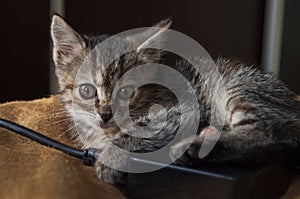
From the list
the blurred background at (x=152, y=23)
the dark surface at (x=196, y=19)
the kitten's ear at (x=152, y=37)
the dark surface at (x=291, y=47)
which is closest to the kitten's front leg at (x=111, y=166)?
the kitten's ear at (x=152, y=37)

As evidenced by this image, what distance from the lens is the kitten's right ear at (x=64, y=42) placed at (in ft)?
4.75

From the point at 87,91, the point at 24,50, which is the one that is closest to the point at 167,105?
the point at 87,91

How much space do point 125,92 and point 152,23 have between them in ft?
3.65

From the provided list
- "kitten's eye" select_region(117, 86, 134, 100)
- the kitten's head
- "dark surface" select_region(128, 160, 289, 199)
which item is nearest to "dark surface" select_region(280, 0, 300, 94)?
the kitten's head

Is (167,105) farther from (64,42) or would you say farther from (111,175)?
(64,42)

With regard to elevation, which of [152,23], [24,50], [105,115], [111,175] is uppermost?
[152,23]

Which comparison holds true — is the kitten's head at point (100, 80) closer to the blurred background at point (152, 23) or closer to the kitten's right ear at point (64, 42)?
the kitten's right ear at point (64, 42)

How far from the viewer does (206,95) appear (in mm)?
1363

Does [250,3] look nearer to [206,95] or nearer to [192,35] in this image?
[192,35]

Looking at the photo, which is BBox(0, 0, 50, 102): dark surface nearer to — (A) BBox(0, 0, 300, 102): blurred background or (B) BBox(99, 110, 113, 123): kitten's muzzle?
(A) BBox(0, 0, 300, 102): blurred background

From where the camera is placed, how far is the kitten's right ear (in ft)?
4.75

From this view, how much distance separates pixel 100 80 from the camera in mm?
1366

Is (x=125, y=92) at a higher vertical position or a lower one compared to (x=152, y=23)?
lower

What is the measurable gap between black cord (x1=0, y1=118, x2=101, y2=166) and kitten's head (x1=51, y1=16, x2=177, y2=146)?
11cm
